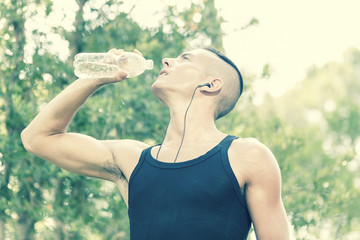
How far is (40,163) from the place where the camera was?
5.77 metres

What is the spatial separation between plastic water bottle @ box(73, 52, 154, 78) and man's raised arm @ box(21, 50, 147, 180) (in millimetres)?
140

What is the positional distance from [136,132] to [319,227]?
2244 millimetres

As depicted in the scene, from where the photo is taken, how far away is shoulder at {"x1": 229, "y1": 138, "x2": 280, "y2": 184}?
2.42 meters

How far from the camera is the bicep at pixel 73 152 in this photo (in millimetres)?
2707

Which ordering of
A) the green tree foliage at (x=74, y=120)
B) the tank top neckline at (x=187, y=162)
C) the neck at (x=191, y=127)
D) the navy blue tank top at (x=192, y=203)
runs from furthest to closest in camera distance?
the green tree foliage at (x=74, y=120) < the neck at (x=191, y=127) < the tank top neckline at (x=187, y=162) < the navy blue tank top at (x=192, y=203)

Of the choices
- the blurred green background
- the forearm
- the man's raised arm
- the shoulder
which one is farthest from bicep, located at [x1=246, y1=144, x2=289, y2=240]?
the blurred green background

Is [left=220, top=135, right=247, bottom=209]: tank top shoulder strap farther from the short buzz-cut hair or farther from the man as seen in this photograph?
the short buzz-cut hair

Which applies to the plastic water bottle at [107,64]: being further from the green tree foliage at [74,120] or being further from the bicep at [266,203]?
the green tree foliage at [74,120]

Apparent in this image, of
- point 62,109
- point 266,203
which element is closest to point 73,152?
point 62,109

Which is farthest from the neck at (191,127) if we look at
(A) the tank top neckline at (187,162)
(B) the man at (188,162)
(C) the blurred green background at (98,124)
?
(C) the blurred green background at (98,124)

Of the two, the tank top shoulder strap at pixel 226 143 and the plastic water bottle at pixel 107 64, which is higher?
the plastic water bottle at pixel 107 64

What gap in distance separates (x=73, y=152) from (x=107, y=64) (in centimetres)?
47

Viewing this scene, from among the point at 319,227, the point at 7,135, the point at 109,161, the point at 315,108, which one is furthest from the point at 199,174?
the point at 315,108

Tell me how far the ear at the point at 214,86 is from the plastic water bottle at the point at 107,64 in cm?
35
